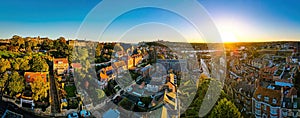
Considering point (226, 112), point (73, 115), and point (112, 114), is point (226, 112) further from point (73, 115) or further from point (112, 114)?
point (73, 115)

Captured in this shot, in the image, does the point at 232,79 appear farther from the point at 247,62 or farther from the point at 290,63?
the point at 247,62

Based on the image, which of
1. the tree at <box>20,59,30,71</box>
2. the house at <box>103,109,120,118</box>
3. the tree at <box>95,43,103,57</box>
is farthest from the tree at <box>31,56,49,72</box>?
the house at <box>103,109,120,118</box>

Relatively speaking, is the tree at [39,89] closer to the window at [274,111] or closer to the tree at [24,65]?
the tree at [24,65]

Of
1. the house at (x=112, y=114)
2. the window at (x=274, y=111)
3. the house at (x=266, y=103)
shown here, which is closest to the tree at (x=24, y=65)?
the house at (x=112, y=114)

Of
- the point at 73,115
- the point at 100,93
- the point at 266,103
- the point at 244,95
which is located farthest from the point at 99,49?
the point at 266,103

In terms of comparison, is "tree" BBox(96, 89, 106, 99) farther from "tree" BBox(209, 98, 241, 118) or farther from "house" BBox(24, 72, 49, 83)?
"tree" BBox(209, 98, 241, 118)

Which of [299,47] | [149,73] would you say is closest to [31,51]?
[149,73]
